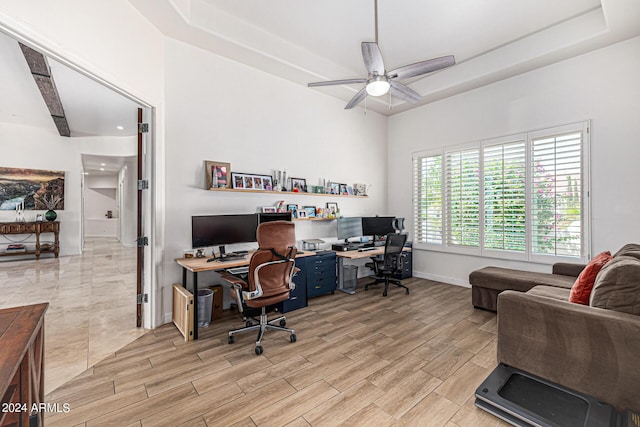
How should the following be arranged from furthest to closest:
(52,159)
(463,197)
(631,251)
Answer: (52,159) → (463,197) → (631,251)

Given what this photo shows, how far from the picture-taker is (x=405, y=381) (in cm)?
218

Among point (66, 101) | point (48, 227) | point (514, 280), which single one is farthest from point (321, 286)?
point (48, 227)

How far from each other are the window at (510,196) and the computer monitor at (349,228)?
122 centimetres

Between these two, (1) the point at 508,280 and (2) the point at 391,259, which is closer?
(1) the point at 508,280

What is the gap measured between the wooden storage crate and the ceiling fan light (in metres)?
2.86

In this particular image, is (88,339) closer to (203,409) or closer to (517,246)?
(203,409)

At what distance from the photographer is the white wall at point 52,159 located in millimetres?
6793

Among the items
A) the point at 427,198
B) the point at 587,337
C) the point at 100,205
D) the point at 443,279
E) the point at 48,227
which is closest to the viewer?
the point at 587,337

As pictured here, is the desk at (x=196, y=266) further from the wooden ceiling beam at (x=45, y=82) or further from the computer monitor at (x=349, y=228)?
the wooden ceiling beam at (x=45, y=82)

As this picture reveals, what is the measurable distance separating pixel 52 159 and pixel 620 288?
423 inches

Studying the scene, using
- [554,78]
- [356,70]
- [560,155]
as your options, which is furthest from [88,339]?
[554,78]

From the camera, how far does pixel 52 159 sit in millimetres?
7301

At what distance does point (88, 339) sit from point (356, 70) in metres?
5.03

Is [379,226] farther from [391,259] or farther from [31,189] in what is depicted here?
[31,189]
